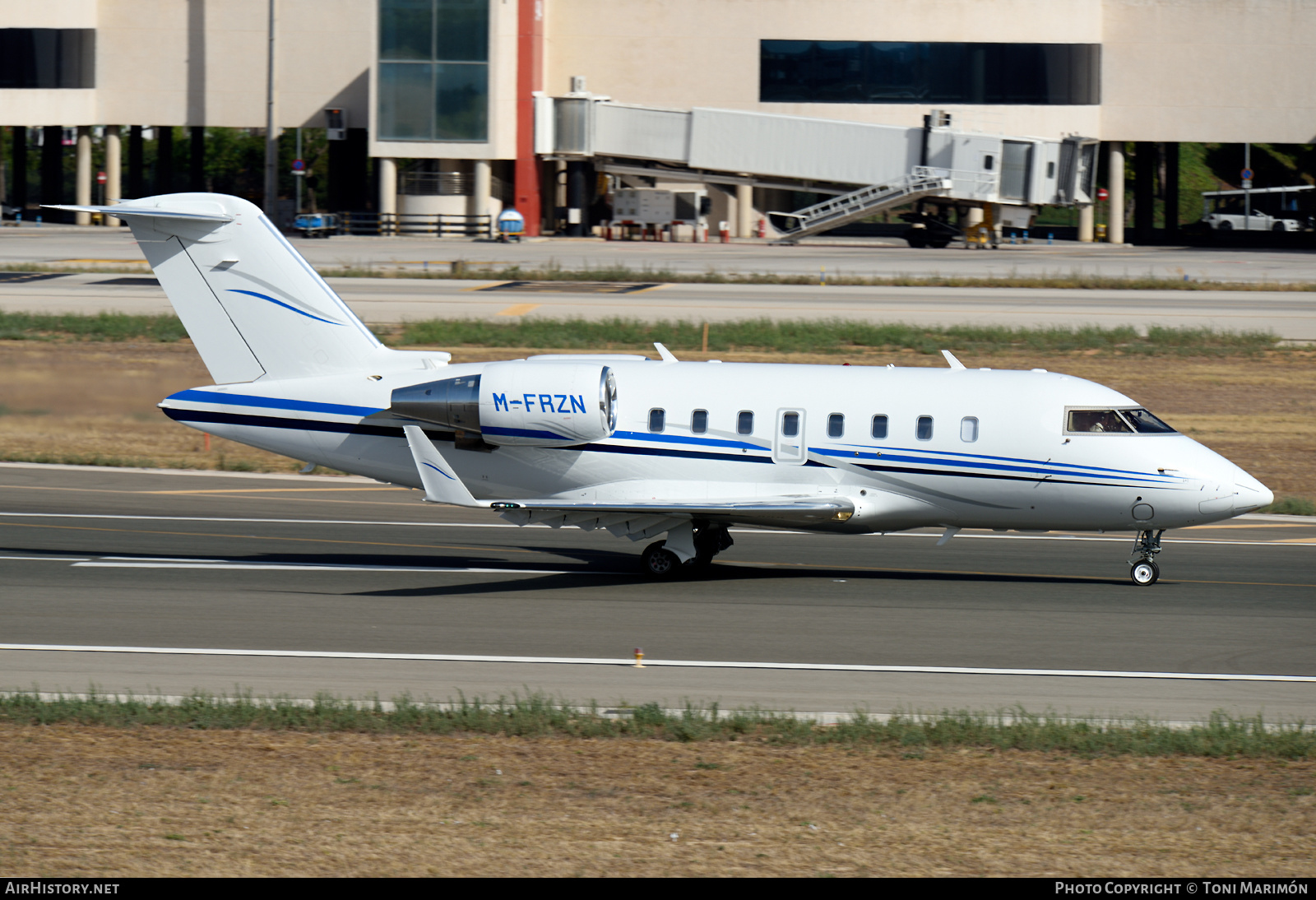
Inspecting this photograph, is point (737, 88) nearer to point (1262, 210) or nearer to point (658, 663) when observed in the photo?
point (1262, 210)

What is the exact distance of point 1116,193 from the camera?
297 ft

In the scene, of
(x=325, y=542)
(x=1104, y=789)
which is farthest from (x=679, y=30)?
(x=1104, y=789)

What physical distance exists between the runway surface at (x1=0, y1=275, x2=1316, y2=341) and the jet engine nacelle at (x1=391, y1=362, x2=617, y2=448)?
26893 mm

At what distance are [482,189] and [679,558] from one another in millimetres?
65246

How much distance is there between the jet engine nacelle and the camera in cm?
2175

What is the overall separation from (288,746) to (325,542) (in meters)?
11.8

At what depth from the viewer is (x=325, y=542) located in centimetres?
2489

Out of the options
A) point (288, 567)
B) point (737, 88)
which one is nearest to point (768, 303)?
Result: point (288, 567)

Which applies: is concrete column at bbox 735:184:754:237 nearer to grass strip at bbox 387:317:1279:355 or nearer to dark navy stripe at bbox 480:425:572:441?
grass strip at bbox 387:317:1279:355

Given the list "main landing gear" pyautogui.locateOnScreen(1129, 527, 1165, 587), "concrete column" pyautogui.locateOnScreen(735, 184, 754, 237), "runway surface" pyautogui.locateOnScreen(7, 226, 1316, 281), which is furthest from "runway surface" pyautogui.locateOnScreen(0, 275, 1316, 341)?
"concrete column" pyautogui.locateOnScreen(735, 184, 754, 237)

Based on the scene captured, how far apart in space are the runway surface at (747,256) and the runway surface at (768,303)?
342 inches

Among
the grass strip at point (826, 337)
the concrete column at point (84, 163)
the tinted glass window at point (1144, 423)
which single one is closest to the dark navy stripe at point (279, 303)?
the tinted glass window at point (1144, 423)

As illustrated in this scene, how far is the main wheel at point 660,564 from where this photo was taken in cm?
2248

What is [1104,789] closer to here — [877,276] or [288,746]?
[288,746]
